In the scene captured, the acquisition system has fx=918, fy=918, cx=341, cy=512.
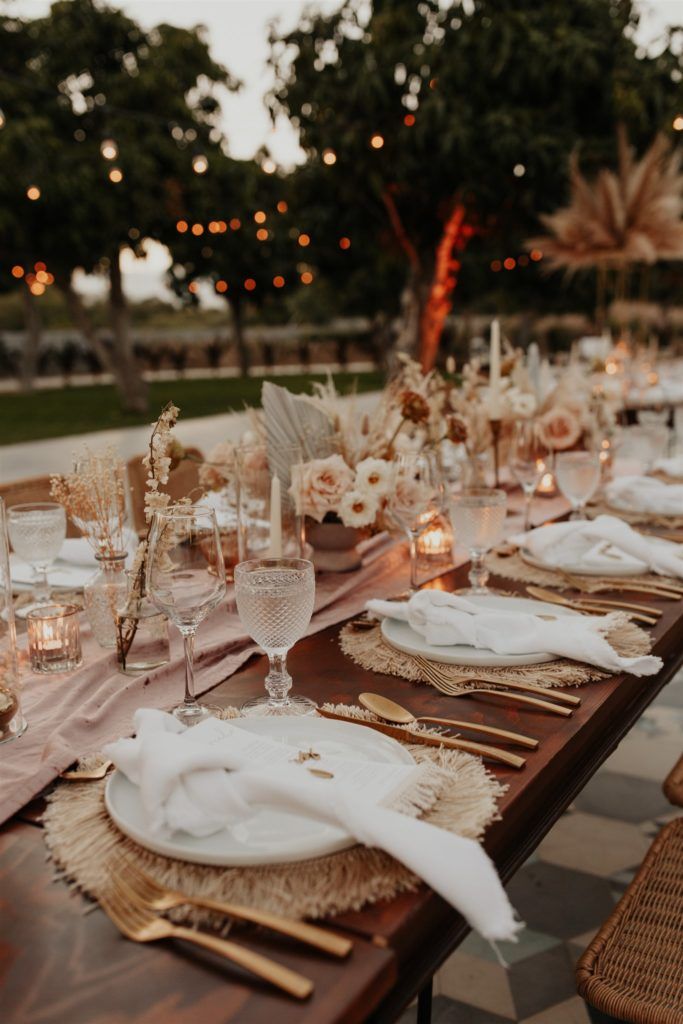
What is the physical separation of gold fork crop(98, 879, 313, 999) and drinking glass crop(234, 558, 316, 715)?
361mm

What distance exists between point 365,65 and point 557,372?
10.5 ft

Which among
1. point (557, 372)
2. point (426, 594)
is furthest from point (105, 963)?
point (557, 372)

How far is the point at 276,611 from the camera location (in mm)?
1020

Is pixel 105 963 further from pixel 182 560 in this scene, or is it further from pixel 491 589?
pixel 491 589

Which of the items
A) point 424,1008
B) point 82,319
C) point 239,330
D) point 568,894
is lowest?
point 568,894

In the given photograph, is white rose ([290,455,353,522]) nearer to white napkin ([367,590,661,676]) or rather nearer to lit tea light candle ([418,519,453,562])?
lit tea light candle ([418,519,453,562])

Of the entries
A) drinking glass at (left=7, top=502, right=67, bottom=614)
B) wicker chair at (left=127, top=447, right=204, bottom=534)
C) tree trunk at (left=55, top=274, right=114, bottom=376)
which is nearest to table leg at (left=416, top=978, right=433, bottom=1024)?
drinking glass at (left=7, top=502, right=67, bottom=614)

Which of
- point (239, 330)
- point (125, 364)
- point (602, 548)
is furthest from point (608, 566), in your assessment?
point (239, 330)

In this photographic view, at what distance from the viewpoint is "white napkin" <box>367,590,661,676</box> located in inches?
45.2

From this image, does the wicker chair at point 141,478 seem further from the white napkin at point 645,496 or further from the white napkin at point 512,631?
the white napkin at point 512,631

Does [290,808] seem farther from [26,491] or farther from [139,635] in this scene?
[26,491]

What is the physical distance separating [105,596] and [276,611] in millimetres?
452

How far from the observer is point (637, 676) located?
118 cm

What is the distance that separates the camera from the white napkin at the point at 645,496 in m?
2.04
